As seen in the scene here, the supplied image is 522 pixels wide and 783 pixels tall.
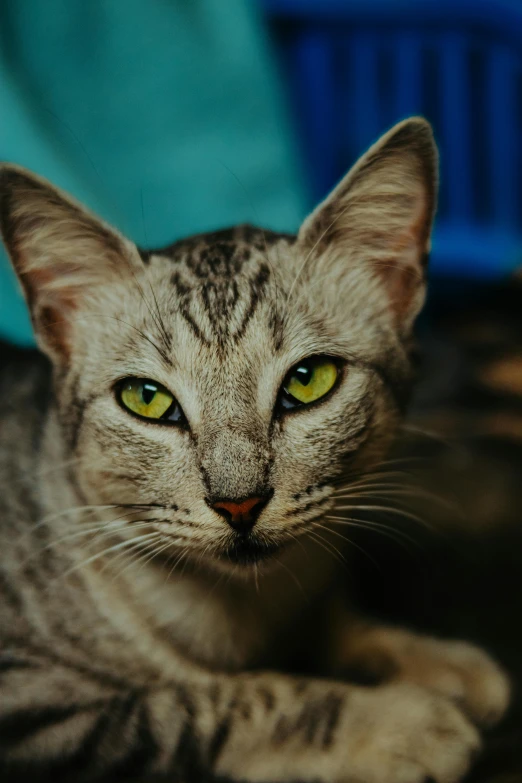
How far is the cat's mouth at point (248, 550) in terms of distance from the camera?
59 cm

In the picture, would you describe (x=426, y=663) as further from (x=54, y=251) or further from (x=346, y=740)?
(x=54, y=251)

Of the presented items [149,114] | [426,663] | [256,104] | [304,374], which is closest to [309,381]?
[304,374]

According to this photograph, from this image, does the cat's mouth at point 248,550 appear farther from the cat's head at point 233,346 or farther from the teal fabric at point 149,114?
the teal fabric at point 149,114

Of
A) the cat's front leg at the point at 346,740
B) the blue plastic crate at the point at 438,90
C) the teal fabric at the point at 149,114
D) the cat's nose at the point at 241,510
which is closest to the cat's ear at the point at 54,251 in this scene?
the teal fabric at the point at 149,114

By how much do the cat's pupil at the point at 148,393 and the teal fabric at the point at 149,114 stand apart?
0.63 ft

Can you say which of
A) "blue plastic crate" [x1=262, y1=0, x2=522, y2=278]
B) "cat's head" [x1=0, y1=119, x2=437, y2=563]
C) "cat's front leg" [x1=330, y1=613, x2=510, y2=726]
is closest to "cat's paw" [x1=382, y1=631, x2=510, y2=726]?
"cat's front leg" [x1=330, y1=613, x2=510, y2=726]

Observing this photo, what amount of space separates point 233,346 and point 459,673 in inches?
16.0

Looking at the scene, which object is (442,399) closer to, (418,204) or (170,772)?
(418,204)

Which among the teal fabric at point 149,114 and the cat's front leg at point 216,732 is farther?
the teal fabric at point 149,114

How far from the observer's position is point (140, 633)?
73 cm

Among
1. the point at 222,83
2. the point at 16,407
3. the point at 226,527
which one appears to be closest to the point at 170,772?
the point at 226,527

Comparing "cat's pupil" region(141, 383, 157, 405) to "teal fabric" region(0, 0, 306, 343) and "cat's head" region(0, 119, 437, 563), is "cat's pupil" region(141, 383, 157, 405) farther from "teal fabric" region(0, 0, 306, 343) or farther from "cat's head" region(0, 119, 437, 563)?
"teal fabric" region(0, 0, 306, 343)

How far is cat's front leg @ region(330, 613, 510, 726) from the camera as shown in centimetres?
75

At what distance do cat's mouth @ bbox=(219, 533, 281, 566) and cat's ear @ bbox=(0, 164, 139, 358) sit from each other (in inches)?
9.0
